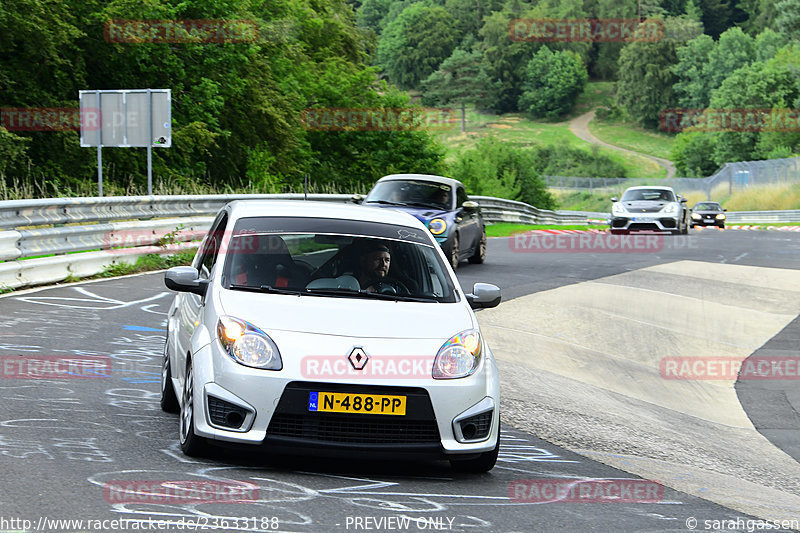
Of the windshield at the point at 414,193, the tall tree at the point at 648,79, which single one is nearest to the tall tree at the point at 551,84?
the tall tree at the point at 648,79

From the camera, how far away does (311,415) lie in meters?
5.87

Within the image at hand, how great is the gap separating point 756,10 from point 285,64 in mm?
163370

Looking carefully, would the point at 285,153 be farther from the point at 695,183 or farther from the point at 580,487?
the point at 695,183

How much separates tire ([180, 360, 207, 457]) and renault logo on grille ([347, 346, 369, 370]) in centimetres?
93

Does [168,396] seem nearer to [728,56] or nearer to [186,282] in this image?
[186,282]

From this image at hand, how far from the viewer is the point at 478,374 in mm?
6207

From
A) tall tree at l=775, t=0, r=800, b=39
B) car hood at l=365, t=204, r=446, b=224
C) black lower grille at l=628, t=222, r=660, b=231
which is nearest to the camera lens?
car hood at l=365, t=204, r=446, b=224

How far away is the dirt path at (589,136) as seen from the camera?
14989 cm

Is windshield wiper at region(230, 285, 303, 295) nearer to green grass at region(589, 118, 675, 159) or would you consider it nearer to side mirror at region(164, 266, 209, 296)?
side mirror at region(164, 266, 209, 296)

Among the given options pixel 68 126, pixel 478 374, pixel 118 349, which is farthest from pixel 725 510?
pixel 68 126

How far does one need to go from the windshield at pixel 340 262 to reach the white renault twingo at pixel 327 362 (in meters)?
0.01

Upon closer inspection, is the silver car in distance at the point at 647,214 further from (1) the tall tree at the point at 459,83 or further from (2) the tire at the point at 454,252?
(1) the tall tree at the point at 459,83

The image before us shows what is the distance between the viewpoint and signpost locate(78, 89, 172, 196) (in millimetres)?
22469

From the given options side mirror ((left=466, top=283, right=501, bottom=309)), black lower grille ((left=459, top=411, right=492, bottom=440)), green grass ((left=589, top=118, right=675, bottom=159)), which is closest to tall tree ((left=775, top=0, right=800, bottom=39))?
green grass ((left=589, top=118, right=675, bottom=159))
